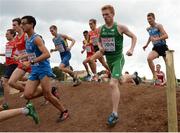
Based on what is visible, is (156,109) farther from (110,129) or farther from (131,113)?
(110,129)

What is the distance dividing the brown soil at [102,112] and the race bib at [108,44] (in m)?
1.44

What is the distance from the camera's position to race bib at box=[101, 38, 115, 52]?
926 cm

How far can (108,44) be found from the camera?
9312mm

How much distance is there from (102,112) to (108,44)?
1673 mm

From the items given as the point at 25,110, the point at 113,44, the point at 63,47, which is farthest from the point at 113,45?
the point at 63,47

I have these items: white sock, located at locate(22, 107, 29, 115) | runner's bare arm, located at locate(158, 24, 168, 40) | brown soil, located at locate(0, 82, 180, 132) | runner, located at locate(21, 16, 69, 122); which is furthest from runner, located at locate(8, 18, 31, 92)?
runner's bare arm, located at locate(158, 24, 168, 40)

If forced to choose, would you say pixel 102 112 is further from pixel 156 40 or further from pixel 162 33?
pixel 162 33

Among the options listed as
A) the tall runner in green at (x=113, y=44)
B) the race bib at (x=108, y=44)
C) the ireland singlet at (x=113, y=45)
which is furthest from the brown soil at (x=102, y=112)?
the race bib at (x=108, y=44)

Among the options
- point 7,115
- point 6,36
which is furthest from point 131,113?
point 6,36

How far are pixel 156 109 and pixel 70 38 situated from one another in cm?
471

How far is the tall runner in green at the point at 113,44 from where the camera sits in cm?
890

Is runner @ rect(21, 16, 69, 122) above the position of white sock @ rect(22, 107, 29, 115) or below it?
above

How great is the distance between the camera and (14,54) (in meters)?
12.0

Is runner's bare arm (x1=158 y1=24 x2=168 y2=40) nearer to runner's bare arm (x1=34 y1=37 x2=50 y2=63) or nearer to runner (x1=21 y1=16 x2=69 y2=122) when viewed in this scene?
runner (x1=21 y1=16 x2=69 y2=122)
